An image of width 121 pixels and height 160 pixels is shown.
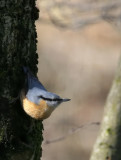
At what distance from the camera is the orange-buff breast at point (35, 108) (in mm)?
3160

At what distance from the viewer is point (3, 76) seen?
3146mm

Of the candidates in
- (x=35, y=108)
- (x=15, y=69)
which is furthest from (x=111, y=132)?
(x=15, y=69)

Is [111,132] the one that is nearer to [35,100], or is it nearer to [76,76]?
[35,100]

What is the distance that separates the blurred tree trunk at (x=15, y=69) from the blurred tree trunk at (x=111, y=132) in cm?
72

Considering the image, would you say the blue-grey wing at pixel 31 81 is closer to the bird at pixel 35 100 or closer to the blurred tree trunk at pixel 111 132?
the bird at pixel 35 100

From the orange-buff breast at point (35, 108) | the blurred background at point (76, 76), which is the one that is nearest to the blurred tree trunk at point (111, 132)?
the orange-buff breast at point (35, 108)

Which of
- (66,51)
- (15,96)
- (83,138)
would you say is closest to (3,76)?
(15,96)

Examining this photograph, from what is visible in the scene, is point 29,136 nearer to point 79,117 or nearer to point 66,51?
point 79,117

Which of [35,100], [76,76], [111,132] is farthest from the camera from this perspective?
[76,76]

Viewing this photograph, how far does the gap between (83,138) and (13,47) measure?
25.2ft

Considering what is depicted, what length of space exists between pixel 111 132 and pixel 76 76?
7.62 m

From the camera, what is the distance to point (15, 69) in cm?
321

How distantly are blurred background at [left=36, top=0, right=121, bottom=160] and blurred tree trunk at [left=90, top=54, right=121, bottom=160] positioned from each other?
514 centimetres

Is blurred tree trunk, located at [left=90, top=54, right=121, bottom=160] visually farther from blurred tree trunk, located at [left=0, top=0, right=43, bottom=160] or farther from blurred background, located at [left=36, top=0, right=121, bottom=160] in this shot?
blurred background, located at [left=36, top=0, right=121, bottom=160]
